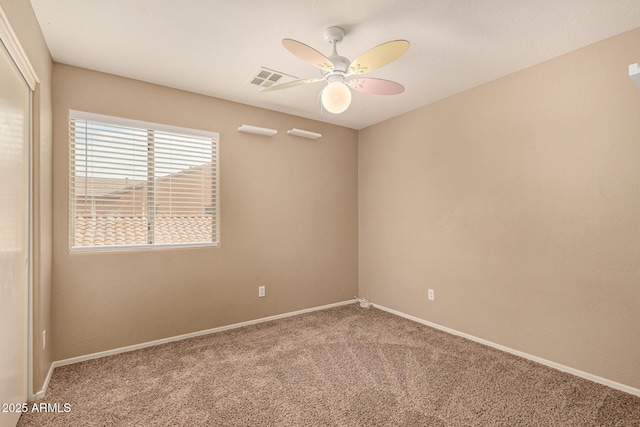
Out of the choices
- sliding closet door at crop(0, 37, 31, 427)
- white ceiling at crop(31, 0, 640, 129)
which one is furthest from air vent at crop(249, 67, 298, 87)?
sliding closet door at crop(0, 37, 31, 427)

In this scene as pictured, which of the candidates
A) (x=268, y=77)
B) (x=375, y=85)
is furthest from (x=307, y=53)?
(x=268, y=77)

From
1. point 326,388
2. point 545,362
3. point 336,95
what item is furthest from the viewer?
point 545,362

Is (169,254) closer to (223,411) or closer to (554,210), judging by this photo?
(223,411)

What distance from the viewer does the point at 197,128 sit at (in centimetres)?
331

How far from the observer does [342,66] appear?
6.93 feet

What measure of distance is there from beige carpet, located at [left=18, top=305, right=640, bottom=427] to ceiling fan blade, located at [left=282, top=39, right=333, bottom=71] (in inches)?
85.6

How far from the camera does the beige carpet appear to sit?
6.43ft

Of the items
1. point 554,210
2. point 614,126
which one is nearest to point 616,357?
point 554,210

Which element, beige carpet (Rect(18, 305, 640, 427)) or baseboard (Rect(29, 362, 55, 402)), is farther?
baseboard (Rect(29, 362, 55, 402))

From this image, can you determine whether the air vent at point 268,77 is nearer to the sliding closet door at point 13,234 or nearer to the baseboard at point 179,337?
the sliding closet door at point 13,234

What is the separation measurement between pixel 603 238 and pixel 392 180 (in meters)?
2.16

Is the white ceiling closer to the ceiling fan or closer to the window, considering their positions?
the ceiling fan

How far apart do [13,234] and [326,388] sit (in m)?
2.14

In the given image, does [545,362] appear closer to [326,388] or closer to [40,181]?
[326,388]
